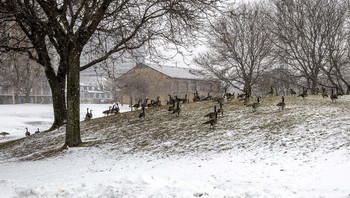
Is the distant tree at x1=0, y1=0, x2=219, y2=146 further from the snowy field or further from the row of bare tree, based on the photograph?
the row of bare tree

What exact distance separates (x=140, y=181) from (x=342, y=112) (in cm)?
954

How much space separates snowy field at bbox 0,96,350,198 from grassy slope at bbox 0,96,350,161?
3 cm

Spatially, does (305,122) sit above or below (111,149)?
above

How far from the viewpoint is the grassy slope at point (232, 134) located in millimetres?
8634

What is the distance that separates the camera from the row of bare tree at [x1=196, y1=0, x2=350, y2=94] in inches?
Result: 893

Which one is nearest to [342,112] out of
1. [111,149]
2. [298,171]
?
[298,171]

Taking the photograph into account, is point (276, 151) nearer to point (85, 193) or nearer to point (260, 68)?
point (85, 193)

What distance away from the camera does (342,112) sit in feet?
37.5

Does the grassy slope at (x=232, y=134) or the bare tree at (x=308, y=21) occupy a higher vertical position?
the bare tree at (x=308, y=21)

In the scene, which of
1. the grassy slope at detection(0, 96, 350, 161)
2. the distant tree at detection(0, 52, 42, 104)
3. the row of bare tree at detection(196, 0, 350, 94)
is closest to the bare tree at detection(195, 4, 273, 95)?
the row of bare tree at detection(196, 0, 350, 94)

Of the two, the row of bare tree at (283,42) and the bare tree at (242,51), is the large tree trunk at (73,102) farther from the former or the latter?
the bare tree at (242,51)

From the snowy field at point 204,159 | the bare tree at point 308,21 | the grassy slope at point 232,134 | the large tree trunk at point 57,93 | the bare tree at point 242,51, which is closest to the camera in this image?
the snowy field at point 204,159

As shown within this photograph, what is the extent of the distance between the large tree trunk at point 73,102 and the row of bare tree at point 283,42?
11867 mm

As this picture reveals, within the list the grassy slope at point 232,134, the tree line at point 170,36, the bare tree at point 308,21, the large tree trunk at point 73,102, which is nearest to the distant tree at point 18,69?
the tree line at point 170,36
